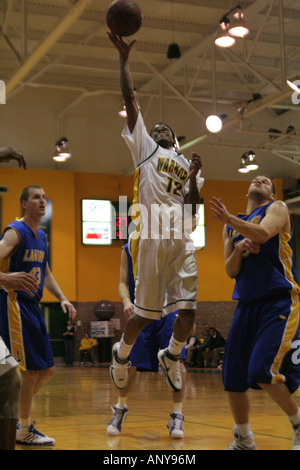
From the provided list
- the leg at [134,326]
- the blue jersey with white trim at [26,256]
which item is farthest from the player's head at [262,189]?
the blue jersey with white trim at [26,256]

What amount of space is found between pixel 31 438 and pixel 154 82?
16765mm

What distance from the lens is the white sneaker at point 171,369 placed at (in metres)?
4.96

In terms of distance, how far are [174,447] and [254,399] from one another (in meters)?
4.08

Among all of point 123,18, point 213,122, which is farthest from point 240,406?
point 213,122

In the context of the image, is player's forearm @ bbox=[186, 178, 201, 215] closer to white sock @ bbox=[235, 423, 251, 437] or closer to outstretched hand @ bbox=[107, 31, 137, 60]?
outstretched hand @ bbox=[107, 31, 137, 60]

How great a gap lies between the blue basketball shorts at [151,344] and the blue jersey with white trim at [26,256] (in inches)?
44.4

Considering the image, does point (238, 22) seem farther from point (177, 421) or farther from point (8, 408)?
point (8, 408)

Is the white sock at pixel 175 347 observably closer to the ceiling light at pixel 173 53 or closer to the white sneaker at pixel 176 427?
the white sneaker at pixel 176 427

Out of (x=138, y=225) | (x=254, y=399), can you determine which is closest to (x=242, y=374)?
(x=138, y=225)

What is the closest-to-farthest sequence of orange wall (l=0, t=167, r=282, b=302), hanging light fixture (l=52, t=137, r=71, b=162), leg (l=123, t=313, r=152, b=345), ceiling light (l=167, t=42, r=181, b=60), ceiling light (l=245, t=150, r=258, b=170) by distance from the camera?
leg (l=123, t=313, r=152, b=345), ceiling light (l=167, t=42, r=181, b=60), hanging light fixture (l=52, t=137, r=71, b=162), ceiling light (l=245, t=150, r=258, b=170), orange wall (l=0, t=167, r=282, b=302)

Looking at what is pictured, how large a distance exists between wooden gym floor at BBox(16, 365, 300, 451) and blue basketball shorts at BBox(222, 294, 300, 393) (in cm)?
53

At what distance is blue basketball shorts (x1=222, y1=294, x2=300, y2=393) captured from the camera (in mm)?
3780

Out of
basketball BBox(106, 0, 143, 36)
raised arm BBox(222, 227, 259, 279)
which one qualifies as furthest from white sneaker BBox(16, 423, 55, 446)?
basketball BBox(106, 0, 143, 36)

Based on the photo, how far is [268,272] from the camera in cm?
402
